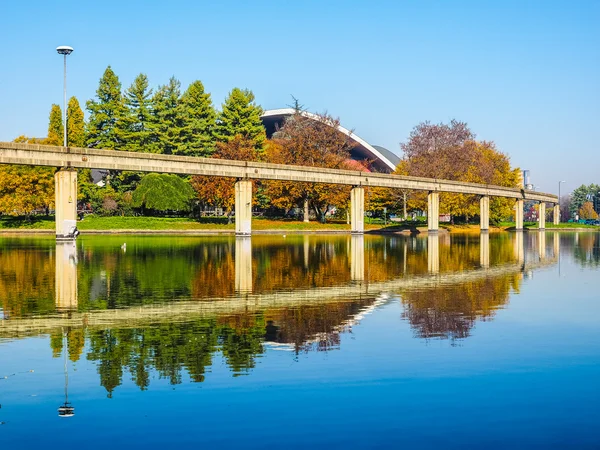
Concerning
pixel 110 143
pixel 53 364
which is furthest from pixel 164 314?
pixel 110 143

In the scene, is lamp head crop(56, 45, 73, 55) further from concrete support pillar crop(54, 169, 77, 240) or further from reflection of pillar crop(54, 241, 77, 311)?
reflection of pillar crop(54, 241, 77, 311)

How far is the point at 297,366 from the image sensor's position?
10.6 m

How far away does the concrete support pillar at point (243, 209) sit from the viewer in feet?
223

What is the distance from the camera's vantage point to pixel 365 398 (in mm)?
8898

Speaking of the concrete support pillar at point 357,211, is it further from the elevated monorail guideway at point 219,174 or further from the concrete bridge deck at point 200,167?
the concrete bridge deck at point 200,167

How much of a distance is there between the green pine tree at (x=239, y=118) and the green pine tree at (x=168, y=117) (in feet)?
21.9

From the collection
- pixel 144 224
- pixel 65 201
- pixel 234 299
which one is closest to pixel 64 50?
pixel 65 201

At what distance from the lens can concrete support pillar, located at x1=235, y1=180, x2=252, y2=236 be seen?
223ft

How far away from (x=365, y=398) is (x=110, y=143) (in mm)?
91817

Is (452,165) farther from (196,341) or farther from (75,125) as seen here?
(196,341)

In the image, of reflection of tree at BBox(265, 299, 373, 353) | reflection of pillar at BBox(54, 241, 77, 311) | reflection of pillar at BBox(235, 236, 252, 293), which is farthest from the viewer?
reflection of pillar at BBox(235, 236, 252, 293)

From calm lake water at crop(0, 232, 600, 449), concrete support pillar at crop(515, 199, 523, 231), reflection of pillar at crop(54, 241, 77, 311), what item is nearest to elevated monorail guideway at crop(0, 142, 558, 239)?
concrete support pillar at crop(515, 199, 523, 231)

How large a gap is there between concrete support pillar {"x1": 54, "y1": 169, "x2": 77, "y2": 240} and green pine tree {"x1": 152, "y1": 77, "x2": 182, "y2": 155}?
4315cm

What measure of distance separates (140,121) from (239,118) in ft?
48.4
